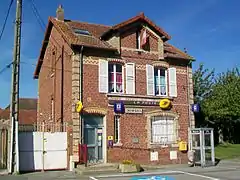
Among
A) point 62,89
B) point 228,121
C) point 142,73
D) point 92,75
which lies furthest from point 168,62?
point 228,121

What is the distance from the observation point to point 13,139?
1756cm

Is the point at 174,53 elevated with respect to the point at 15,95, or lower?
elevated

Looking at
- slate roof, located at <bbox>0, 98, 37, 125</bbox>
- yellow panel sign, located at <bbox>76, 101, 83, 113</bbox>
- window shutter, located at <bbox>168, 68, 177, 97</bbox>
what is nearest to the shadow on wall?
yellow panel sign, located at <bbox>76, 101, 83, 113</bbox>

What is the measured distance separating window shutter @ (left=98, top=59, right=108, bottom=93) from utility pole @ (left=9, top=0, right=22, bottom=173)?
4626mm

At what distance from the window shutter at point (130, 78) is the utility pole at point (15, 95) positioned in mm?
6362

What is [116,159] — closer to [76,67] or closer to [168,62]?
[76,67]

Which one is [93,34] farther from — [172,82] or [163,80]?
[172,82]

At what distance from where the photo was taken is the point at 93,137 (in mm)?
20156

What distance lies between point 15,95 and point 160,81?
9.07 meters

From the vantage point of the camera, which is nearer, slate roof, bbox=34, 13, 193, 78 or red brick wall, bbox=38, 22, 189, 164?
red brick wall, bbox=38, 22, 189, 164

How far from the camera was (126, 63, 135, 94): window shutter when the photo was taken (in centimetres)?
2138

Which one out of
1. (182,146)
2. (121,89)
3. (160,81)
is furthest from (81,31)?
(182,146)

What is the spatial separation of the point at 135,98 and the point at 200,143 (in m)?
4.48

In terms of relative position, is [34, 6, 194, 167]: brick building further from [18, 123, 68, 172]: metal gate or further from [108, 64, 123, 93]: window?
[18, 123, 68, 172]: metal gate
